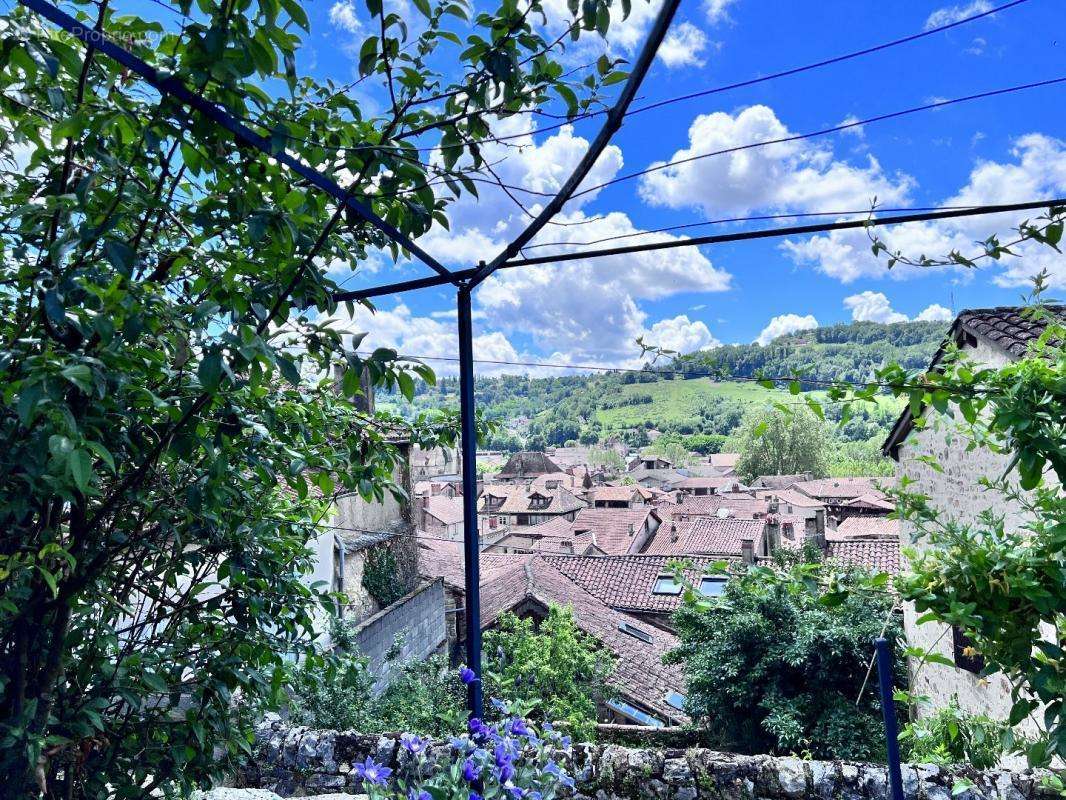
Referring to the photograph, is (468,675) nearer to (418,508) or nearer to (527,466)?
(418,508)

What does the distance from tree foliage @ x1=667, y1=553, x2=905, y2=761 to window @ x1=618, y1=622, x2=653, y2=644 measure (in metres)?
5.77

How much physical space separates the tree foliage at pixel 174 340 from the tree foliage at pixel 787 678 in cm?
663

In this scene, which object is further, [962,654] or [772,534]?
[772,534]

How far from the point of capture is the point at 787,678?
8.43 m

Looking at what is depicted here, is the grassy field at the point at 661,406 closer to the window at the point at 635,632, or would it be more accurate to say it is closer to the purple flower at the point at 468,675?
the window at the point at 635,632

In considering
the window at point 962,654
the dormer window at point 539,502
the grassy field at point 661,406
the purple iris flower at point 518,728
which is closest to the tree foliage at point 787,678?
the window at point 962,654

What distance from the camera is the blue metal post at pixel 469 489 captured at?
1981 mm

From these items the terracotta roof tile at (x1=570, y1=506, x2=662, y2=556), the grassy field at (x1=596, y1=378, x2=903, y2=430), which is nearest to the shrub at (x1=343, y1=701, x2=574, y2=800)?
the terracotta roof tile at (x1=570, y1=506, x2=662, y2=556)

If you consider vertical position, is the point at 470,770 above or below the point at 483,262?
below

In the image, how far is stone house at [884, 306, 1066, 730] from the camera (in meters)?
5.21

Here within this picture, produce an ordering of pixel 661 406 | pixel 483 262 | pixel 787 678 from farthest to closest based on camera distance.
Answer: pixel 661 406 → pixel 787 678 → pixel 483 262

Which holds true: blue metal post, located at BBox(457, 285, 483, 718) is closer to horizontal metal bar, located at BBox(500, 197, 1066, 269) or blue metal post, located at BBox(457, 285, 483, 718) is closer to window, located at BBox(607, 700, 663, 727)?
horizontal metal bar, located at BBox(500, 197, 1066, 269)

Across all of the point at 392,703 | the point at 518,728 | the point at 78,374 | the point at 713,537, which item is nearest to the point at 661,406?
the point at 713,537

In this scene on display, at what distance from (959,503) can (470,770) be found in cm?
671
